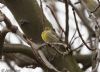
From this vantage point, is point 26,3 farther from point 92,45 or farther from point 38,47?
point 38,47

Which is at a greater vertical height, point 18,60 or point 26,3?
point 26,3

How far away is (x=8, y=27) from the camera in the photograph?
1.65m

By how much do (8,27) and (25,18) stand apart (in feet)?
1.92

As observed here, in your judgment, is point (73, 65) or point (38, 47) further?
point (73, 65)

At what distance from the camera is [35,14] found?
221 cm

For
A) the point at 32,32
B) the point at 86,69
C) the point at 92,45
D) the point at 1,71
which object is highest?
the point at 32,32

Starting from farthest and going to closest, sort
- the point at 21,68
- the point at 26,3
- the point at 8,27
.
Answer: the point at 21,68 < the point at 26,3 < the point at 8,27

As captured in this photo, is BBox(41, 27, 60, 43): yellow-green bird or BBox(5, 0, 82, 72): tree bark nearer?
BBox(41, 27, 60, 43): yellow-green bird

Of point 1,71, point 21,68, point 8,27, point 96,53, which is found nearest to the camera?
point 8,27

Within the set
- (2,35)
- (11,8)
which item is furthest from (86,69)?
(2,35)

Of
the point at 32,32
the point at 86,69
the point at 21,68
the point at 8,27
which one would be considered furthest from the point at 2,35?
the point at 86,69

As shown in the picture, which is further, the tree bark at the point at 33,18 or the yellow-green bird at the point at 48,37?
the tree bark at the point at 33,18

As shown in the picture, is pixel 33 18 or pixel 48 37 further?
pixel 33 18

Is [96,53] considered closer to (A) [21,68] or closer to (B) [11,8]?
(B) [11,8]
